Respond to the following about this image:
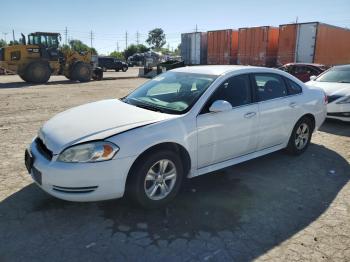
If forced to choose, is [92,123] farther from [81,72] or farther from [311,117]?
[81,72]

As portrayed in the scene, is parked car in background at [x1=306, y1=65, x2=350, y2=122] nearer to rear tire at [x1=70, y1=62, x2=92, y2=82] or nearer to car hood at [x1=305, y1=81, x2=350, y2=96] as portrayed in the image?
car hood at [x1=305, y1=81, x2=350, y2=96]

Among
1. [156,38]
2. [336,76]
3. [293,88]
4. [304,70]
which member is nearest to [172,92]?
[293,88]

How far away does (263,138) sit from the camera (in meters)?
4.66

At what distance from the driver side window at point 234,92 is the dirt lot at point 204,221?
1.07m

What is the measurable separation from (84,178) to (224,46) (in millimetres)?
25096

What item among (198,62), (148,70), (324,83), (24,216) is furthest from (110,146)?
(198,62)

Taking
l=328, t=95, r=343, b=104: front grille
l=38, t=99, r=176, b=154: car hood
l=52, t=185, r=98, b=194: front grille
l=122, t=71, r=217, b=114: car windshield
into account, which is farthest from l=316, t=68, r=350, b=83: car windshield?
l=52, t=185, r=98, b=194: front grille

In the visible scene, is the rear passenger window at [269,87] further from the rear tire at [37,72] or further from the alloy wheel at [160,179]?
the rear tire at [37,72]

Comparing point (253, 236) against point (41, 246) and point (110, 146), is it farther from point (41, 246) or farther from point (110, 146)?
point (41, 246)

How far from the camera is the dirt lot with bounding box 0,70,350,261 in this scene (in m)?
2.94

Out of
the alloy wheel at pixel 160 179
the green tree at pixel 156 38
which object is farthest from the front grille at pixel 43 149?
the green tree at pixel 156 38

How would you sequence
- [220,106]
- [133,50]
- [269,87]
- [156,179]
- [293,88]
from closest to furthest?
[156,179]
[220,106]
[269,87]
[293,88]
[133,50]

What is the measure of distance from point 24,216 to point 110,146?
121cm

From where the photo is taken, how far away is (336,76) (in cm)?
872
